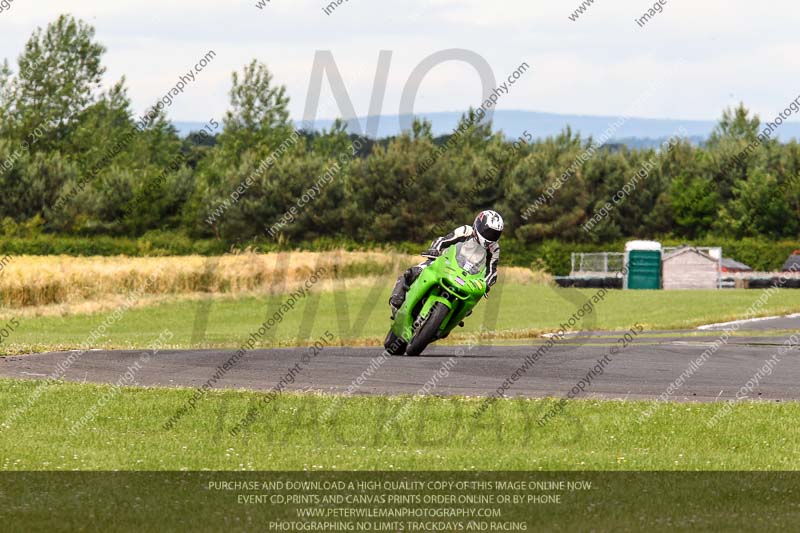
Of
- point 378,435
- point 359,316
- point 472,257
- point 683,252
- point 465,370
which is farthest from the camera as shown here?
point 683,252

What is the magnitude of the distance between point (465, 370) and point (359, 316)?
711 inches

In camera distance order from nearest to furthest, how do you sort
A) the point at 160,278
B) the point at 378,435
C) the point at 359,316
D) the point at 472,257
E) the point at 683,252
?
the point at 378,435, the point at 472,257, the point at 359,316, the point at 160,278, the point at 683,252

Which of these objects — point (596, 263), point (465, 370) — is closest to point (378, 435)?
point (465, 370)

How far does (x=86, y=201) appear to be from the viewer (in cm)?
8231

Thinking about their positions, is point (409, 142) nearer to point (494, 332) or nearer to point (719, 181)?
point (719, 181)

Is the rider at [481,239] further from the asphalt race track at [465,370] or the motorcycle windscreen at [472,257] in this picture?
the asphalt race track at [465,370]

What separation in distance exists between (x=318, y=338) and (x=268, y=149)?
79.0 metres

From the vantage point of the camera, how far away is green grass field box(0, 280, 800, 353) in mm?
30156

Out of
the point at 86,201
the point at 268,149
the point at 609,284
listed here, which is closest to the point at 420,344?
the point at 609,284

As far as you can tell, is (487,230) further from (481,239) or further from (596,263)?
(596,263)

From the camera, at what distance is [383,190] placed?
90250mm

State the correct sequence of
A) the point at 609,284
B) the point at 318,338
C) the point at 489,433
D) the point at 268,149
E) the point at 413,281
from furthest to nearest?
the point at 268,149
the point at 609,284
the point at 318,338
the point at 413,281
the point at 489,433

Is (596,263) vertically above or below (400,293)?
below

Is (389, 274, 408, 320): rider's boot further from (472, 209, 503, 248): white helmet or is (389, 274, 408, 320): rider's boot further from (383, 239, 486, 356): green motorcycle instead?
(472, 209, 503, 248): white helmet
